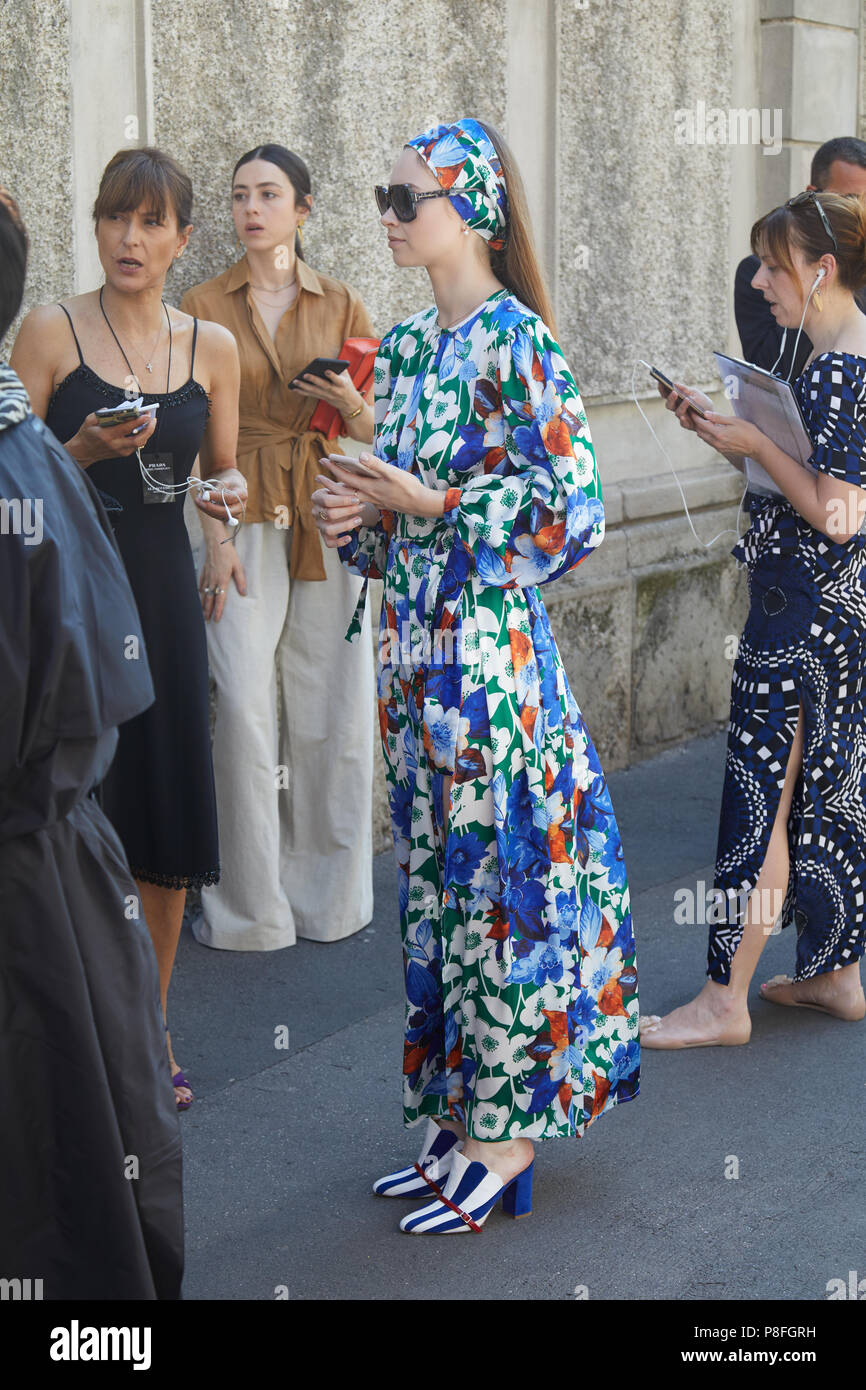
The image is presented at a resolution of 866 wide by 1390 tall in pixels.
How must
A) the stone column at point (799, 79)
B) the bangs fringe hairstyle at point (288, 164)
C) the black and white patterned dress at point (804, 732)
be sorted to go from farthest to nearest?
1. the stone column at point (799, 79)
2. the bangs fringe hairstyle at point (288, 164)
3. the black and white patterned dress at point (804, 732)

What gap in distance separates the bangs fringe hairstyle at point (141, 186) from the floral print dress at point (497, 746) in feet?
2.40

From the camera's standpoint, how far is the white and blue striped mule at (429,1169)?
3527mm

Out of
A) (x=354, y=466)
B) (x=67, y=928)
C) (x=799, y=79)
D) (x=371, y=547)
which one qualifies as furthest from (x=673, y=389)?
(x=799, y=79)

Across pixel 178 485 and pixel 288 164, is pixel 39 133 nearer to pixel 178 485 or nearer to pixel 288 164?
pixel 288 164

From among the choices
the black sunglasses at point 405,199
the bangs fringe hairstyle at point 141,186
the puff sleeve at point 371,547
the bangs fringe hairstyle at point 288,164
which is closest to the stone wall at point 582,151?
the bangs fringe hairstyle at point 288,164

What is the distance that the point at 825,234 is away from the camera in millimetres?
4121

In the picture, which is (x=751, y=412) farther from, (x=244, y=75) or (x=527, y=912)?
(x=244, y=75)

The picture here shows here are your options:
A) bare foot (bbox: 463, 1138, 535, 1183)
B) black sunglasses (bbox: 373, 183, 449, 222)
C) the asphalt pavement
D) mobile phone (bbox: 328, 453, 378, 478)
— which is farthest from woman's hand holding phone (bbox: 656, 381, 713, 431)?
bare foot (bbox: 463, 1138, 535, 1183)

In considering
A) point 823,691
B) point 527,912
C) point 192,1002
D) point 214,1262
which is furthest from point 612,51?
point 214,1262

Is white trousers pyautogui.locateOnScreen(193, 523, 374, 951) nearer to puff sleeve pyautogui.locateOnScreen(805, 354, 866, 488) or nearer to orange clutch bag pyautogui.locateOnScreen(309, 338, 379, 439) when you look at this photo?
orange clutch bag pyautogui.locateOnScreen(309, 338, 379, 439)

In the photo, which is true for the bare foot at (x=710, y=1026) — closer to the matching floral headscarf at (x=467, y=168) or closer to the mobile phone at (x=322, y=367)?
the mobile phone at (x=322, y=367)

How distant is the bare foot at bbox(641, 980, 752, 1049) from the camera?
4.40 metres

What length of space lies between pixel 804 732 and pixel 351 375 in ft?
4.96

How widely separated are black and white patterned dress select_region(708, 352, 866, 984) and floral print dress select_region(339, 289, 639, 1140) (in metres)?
0.97
